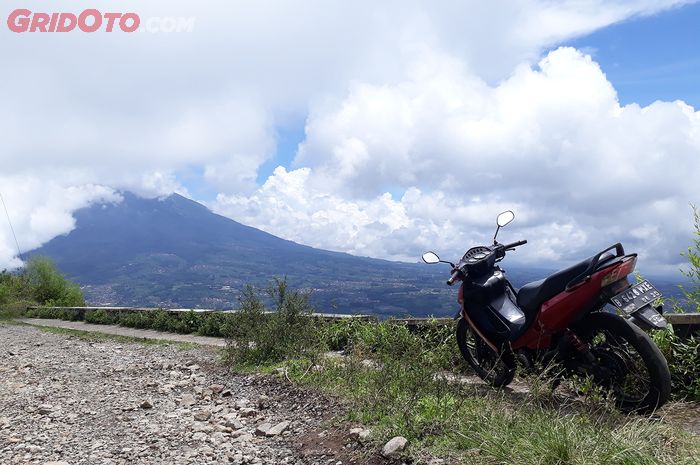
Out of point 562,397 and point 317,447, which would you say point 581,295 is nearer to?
point 562,397

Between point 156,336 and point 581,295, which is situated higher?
point 581,295

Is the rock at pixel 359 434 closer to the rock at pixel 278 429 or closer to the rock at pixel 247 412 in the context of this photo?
the rock at pixel 278 429

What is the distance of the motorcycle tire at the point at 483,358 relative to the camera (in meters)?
4.71

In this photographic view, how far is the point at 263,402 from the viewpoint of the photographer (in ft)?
16.4

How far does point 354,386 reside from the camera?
15.4 feet

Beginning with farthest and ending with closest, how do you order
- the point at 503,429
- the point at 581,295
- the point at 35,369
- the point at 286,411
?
the point at 35,369, the point at 286,411, the point at 581,295, the point at 503,429

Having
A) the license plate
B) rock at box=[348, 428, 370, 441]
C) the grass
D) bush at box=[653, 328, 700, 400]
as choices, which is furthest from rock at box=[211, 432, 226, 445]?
the grass

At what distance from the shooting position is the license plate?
3.72 metres

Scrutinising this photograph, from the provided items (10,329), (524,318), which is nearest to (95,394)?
(524,318)

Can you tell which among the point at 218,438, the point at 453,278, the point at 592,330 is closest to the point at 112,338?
the point at 218,438

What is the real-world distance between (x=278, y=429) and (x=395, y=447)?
133 cm

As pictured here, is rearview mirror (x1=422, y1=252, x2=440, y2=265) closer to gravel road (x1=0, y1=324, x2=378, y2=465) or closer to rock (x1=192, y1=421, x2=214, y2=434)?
gravel road (x1=0, y1=324, x2=378, y2=465)

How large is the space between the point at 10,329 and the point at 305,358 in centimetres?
1311

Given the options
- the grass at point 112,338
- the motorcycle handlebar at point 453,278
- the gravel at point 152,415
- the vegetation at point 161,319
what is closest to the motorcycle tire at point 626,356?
the motorcycle handlebar at point 453,278
